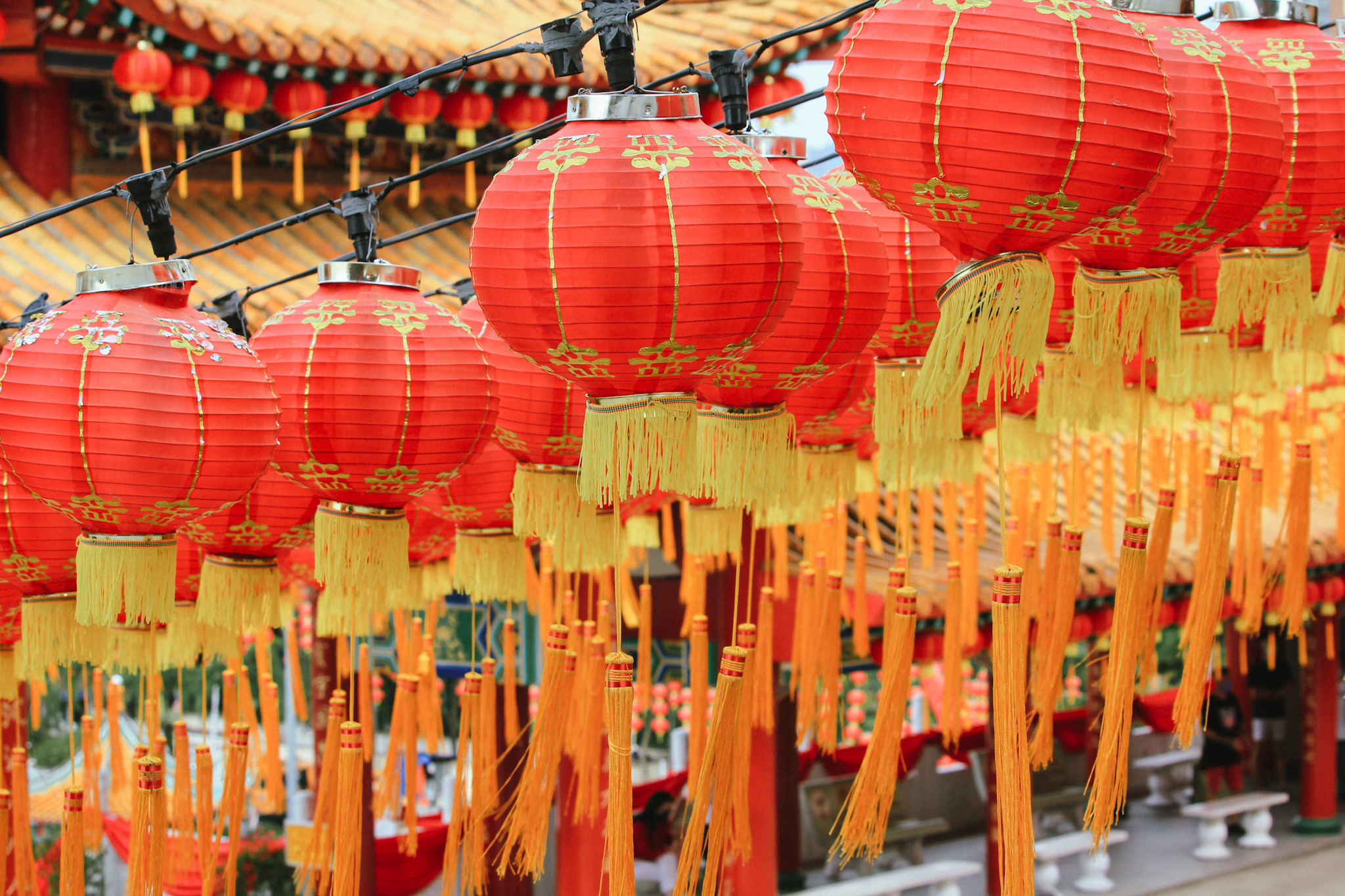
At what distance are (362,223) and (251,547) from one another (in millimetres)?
756

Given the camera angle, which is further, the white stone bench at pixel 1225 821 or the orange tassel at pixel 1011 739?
the white stone bench at pixel 1225 821

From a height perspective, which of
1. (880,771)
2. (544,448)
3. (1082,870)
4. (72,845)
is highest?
(544,448)

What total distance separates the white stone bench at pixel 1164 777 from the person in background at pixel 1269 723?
42cm

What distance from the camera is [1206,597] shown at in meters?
2.58

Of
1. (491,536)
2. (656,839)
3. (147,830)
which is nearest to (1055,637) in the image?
(491,536)

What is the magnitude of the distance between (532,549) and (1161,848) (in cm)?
515

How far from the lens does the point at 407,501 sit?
288cm

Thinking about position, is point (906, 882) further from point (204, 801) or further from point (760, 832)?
point (204, 801)

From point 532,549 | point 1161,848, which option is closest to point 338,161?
point 532,549

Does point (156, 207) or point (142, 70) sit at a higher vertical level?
point (142, 70)

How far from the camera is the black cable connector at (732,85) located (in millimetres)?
2543

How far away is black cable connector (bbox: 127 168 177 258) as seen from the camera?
8.54 ft

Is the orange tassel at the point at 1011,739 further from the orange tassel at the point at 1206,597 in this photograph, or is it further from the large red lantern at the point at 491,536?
the large red lantern at the point at 491,536

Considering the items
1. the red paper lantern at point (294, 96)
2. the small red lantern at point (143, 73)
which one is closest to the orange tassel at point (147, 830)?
the small red lantern at point (143, 73)
